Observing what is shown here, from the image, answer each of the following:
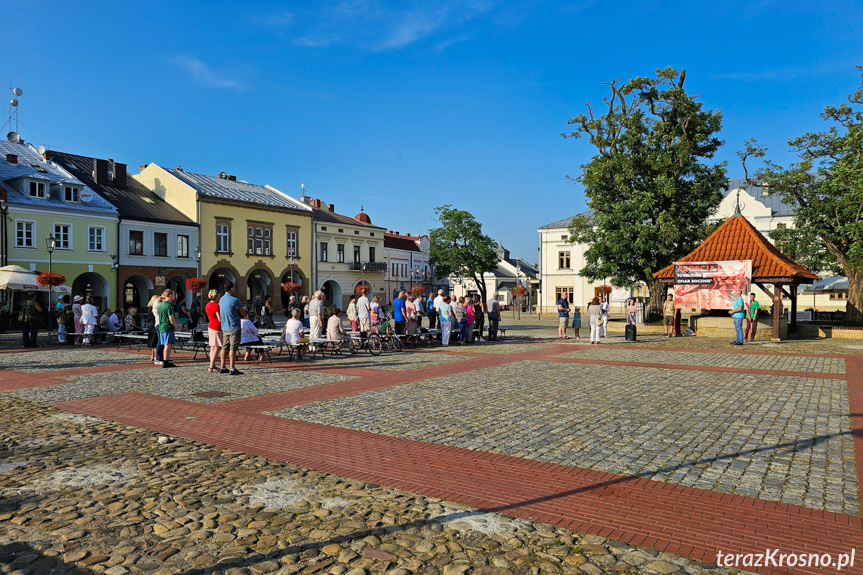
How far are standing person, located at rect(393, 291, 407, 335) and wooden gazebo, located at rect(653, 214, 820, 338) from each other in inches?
506

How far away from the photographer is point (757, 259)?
2388cm

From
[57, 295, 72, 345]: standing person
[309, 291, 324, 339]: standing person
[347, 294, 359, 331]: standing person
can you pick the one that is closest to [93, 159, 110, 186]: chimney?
[57, 295, 72, 345]: standing person

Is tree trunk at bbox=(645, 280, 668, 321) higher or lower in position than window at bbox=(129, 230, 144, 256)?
lower

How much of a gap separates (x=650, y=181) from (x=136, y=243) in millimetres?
30674

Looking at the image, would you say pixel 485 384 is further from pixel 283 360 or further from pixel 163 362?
pixel 163 362

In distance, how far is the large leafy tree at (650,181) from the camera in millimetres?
27188

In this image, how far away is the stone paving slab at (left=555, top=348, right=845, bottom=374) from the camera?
1395 centimetres

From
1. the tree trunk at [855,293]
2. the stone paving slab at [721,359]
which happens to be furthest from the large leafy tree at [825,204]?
the stone paving slab at [721,359]

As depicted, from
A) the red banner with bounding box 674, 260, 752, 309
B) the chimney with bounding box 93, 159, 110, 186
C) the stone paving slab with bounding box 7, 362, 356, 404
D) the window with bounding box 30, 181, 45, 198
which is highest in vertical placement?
the chimney with bounding box 93, 159, 110, 186

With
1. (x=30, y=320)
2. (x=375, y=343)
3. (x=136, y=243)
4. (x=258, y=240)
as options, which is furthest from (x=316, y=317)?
(x=258, y=240)

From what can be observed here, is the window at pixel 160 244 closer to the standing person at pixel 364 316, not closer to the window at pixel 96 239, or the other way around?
the window at pixel 96 239

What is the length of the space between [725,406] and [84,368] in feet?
41.3

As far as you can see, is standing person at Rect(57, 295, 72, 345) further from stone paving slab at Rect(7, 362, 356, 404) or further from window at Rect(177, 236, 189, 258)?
window at Rect(177, 236, 189, 258)

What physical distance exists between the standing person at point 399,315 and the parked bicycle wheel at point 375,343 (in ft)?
3.73
